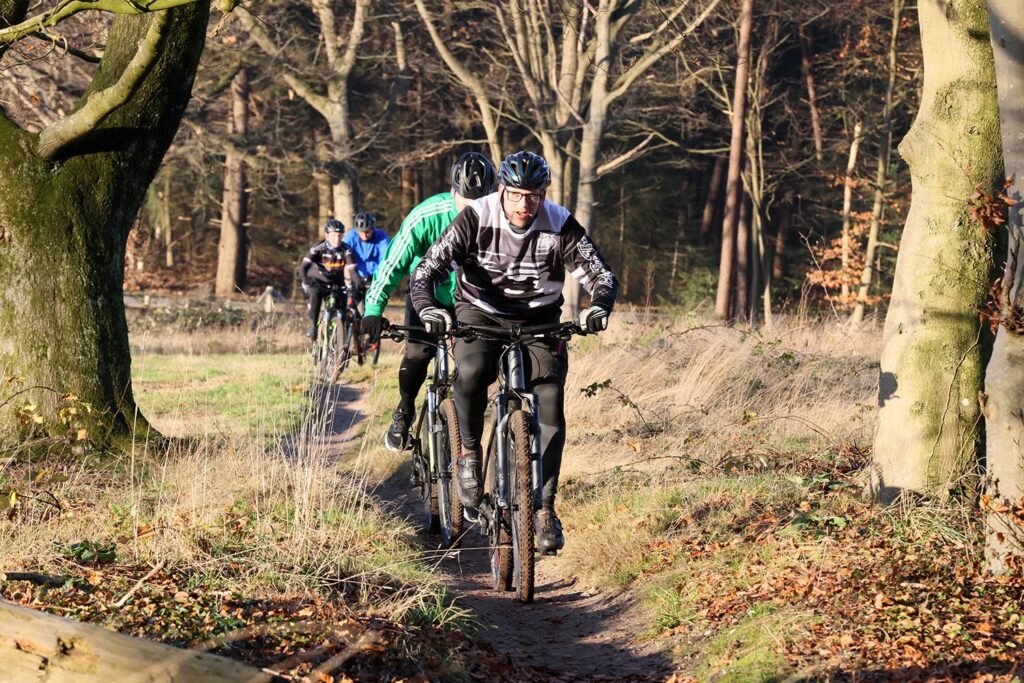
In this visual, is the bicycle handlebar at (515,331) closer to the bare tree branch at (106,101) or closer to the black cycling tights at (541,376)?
the black cycling tights at (541,376)

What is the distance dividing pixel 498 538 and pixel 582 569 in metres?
0.87

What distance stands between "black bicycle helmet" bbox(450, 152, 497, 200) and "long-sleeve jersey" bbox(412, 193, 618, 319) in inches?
33.2

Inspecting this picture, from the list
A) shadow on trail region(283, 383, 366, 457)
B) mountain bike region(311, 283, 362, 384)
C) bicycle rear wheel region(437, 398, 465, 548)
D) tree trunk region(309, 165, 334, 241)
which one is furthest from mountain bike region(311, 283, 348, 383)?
tree trunk region(309, 165, 334, 241)

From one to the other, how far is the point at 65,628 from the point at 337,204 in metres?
28.3

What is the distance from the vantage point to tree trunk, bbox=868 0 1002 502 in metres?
6.36

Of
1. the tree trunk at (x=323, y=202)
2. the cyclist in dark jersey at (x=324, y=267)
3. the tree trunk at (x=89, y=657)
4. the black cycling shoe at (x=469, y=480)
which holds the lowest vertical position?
the tree trunk at (x=89, y=657)

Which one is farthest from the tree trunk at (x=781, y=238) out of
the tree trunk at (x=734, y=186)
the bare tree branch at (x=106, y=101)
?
the bare tree branch at (x=106, y=101)

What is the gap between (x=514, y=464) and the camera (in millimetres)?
6250

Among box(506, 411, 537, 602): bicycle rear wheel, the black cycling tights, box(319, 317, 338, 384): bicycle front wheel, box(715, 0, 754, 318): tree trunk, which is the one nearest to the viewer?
box(506, 411, 537, 602): bicycle rear wheel

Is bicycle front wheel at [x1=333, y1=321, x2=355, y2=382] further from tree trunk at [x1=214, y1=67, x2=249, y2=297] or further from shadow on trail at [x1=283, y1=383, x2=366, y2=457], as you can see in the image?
tree trunk at [x1=214, y1=67, x2=249, y2=297]

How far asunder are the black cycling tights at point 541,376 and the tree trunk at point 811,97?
29.5 meters

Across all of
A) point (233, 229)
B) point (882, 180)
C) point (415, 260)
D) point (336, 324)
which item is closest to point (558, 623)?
point (415, 260)

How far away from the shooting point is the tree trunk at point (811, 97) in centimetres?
3534

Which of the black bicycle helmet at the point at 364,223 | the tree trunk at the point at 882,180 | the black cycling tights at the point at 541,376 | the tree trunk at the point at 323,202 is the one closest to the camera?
the black cycling tights at the point at 541,376
